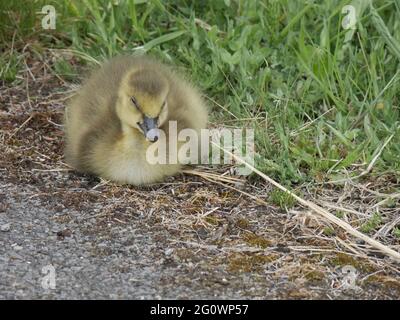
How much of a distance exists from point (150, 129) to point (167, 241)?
43 centimetres

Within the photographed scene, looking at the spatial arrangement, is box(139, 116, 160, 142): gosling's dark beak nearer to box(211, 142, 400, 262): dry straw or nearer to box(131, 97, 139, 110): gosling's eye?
box(131, 97, 139, 110): gosling's eye

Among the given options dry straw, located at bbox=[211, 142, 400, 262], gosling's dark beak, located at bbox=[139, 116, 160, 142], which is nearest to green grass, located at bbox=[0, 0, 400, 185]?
dry straw, located at bbox=[211, 142, 400, 262]

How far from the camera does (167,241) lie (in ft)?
10.8

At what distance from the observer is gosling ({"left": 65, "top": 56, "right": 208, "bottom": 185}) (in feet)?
11.4

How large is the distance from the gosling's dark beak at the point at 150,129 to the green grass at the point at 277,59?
1.50ft

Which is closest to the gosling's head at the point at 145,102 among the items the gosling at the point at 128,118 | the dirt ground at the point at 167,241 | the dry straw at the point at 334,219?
the gosling at the point at 128,118

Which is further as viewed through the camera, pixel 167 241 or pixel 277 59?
pixel 277 59

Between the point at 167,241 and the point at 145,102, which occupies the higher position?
the point at 145,102

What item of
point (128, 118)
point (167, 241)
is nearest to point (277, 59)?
point (128, 118)

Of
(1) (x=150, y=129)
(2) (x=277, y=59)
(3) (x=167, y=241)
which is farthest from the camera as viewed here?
(2) (x=277, y=59)

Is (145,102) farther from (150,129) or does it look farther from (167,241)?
(167,241)

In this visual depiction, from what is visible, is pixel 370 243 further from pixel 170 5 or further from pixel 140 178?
pixel 170 5

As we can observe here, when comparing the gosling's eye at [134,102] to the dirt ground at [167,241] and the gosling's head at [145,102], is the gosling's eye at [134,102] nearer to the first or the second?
the gosling's head at [145,102]
